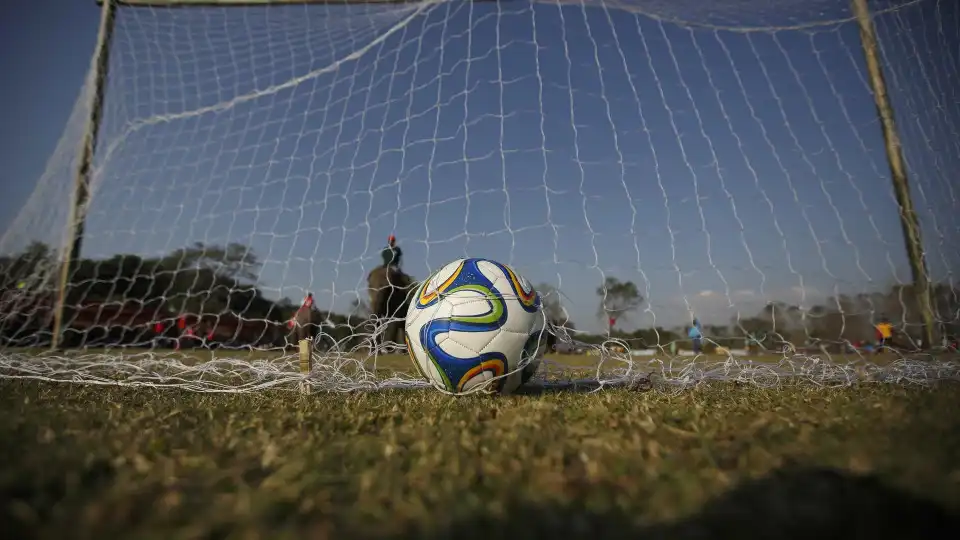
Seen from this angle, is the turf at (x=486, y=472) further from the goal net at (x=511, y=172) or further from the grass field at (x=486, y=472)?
the goal net at (x=511, y=172)

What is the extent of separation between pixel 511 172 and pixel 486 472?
344 cm

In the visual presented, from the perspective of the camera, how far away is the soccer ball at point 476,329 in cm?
317

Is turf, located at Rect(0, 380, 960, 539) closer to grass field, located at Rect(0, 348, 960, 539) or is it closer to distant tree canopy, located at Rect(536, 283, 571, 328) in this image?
grass field, located at Rect(0, 348, 960, 539)

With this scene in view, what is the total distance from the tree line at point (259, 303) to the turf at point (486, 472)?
144 centimetres

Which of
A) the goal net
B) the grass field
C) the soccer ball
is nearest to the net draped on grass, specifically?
the goal net

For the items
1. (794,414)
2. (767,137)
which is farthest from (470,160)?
(794,414)

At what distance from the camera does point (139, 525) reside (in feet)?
4.07

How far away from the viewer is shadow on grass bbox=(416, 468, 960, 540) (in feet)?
3.85

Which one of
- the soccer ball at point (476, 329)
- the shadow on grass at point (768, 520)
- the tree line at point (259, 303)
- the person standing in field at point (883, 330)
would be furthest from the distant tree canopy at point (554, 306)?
the person standing in field at point (883, 330)

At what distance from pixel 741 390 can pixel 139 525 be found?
3690 millimetres

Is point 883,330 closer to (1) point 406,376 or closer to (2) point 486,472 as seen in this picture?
(1) point 406,376

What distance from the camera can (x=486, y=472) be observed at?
1.62 metres

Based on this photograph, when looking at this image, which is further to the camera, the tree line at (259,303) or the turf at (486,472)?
the tree line at (259,303)

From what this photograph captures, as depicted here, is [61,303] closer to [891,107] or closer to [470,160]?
[470,160]
